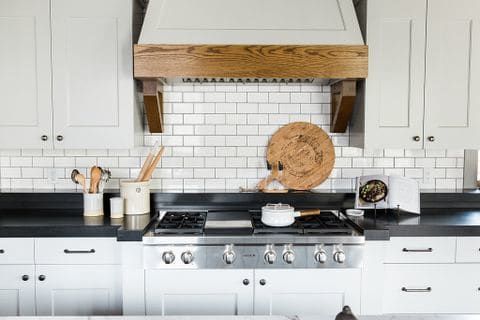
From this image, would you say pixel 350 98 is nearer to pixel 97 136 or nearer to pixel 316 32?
pixel 316 32

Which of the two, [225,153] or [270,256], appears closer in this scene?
[270,256]

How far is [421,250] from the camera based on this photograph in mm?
2459

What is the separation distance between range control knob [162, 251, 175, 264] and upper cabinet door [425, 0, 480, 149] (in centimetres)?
172

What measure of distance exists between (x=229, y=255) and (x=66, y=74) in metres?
1.50

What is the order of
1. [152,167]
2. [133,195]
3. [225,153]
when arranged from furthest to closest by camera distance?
[225,153] < [152,167] < [133,195]

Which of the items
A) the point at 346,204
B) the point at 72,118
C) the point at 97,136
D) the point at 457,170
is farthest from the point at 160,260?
the point at 457,170

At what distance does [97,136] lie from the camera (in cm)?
271

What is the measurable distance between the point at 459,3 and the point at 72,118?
8.23ft

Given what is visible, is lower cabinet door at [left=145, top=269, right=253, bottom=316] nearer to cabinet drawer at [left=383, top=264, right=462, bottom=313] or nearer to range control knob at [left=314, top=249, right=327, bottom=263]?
range control knob at [left=314, top=249, right=327, bottom=263]

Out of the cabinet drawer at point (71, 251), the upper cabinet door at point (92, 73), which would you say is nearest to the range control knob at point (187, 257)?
the cabinet drawer at point (71, 251)

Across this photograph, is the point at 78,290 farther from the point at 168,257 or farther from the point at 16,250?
the point at 168,257

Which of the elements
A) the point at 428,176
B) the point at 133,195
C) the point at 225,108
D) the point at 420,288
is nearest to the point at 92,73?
the point at 133,195

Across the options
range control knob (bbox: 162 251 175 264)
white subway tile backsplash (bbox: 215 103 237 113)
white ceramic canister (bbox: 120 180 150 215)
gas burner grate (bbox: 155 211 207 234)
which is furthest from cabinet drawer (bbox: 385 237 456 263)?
white ceramic canister (bbox: 120 180 150 215)

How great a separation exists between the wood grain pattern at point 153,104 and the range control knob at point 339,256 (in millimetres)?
1446
